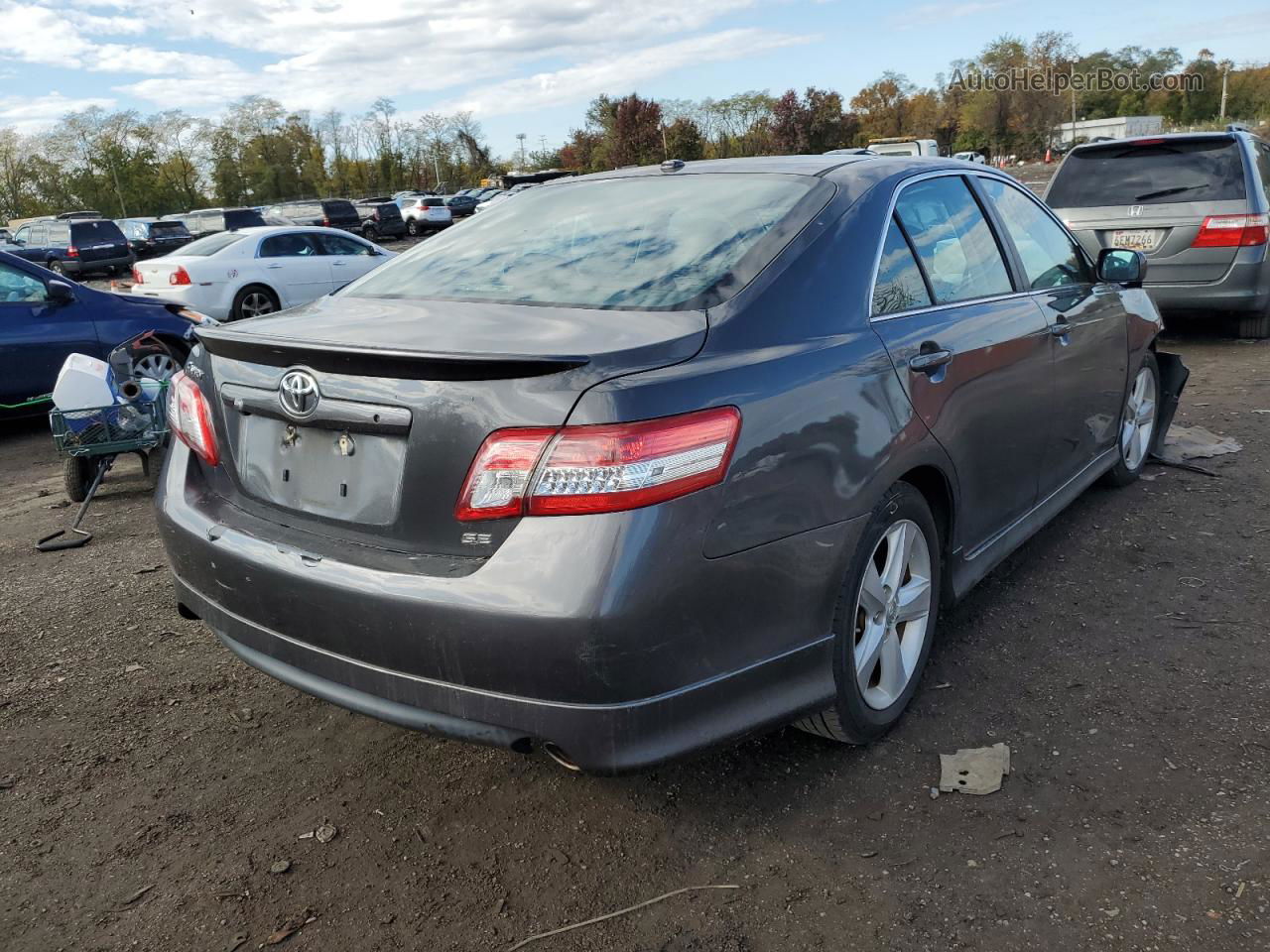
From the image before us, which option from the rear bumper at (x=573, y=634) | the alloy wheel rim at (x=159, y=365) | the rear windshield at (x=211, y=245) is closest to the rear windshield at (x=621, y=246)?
the rear bumper at (x=573, y=634)

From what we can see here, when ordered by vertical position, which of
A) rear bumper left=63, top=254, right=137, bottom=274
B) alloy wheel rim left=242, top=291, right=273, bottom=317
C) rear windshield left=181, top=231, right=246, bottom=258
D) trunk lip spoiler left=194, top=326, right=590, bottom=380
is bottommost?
alloy wheel rim left=242, top=291, right=273, bottom=317

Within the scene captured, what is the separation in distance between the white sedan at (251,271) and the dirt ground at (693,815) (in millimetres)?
10684

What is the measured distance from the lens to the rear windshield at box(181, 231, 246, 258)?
13.9 m

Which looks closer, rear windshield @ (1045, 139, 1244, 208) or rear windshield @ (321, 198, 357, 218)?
rear windshield @ (1045, 139, 1244, 208)

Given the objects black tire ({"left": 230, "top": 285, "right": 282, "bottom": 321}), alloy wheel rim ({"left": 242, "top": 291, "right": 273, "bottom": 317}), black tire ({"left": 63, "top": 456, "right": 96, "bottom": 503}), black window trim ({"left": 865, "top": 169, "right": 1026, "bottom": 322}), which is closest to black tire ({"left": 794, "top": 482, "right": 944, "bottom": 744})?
black window trim ({"left": 865, "top": 169, "right": 1026, "bottom": 322})

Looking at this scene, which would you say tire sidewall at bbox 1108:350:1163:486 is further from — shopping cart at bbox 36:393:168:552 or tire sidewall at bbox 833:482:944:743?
shopping cart at bbox 36:393:168:552

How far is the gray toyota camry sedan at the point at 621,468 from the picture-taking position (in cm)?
210

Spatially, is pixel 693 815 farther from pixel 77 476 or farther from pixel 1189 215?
pixel 1189 215

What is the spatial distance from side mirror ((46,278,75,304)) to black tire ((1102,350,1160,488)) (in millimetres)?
7543

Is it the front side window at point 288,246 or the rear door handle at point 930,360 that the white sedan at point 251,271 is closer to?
the front side window at point 288,246

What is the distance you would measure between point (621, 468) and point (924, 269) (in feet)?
4.96

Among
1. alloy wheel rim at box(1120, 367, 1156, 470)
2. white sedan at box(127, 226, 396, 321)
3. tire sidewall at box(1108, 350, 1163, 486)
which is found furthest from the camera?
white sedan at box(127, 226, 396, 321)

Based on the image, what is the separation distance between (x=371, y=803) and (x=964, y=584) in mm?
1888

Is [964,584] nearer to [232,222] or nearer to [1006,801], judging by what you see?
[1006,801]
